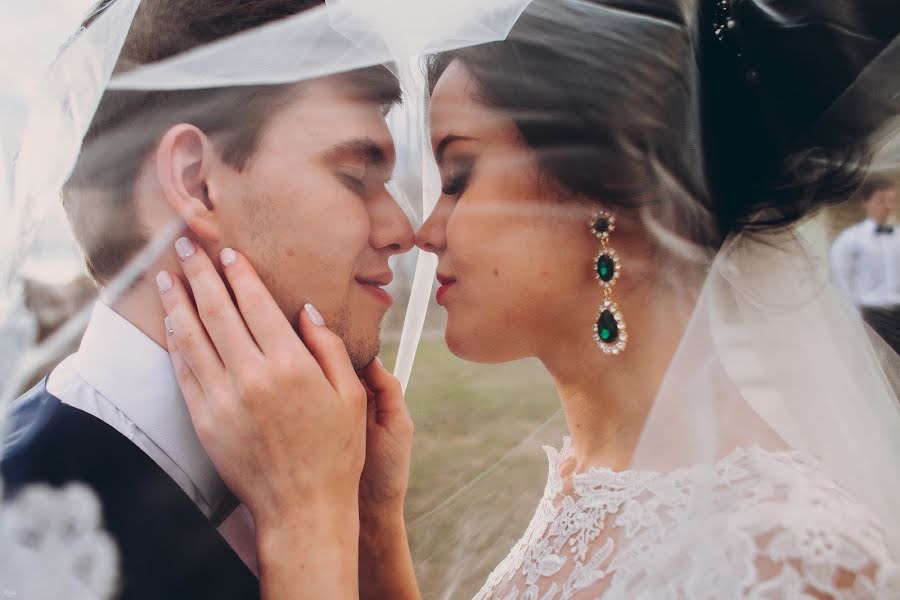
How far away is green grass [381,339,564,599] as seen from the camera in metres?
2.03

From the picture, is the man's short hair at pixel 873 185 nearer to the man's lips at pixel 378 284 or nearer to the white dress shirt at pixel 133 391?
the man's lips at pixel 378 284

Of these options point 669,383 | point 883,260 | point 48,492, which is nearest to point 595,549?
point 669,383

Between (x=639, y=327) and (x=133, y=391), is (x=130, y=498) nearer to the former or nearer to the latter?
(x=133, y=391)

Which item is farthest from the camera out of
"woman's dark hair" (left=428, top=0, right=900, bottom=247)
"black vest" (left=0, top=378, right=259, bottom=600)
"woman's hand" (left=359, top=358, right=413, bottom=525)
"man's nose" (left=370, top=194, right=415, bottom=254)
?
"woman's hand" (left=359, top=358, right=413, bottom=525)

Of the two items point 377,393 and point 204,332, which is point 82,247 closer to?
point 204,332

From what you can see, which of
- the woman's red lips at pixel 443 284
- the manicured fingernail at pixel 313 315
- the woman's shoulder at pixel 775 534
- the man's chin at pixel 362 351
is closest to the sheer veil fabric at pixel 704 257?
the woman's shoulder at pixel 775 534

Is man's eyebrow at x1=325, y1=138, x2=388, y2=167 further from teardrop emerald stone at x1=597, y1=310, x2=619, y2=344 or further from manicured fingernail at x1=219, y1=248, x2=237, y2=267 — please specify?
teardrop emerald stone at x1=597, y1=310, x2=619, y2=344

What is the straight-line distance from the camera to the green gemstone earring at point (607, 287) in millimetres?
1783

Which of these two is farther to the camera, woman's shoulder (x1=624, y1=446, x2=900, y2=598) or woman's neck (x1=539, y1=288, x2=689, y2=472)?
woman's neck (x1=539, y1=288, x2=689, y2=472)

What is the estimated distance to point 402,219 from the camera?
6.22 feet

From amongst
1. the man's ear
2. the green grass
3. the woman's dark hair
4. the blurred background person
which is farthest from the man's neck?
the blurred background person

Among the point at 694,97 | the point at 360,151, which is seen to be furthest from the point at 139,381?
the point at 694,97

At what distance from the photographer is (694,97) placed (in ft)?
5.54

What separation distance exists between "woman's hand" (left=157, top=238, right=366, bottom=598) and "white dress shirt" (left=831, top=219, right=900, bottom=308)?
3.93 ft
